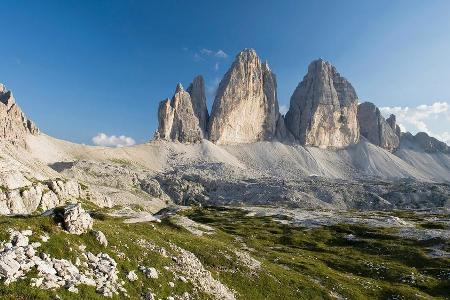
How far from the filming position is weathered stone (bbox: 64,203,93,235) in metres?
33.0

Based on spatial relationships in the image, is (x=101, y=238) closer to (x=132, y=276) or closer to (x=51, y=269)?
(x=132, y=276)

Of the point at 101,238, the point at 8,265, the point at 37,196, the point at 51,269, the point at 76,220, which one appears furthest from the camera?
the point at 37,196

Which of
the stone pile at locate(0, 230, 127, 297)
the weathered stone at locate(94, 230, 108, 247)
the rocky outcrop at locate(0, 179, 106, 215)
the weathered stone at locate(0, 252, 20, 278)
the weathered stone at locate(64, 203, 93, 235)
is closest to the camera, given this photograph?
the weathered stone at locate(0, 252, 20, 278)

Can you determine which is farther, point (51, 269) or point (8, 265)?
point (51, 269)

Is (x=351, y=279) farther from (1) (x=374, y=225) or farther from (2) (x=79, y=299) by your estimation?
(1) (x=374, y=225)

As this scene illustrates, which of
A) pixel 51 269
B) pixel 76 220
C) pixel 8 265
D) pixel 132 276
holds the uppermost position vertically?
pixel 76 220

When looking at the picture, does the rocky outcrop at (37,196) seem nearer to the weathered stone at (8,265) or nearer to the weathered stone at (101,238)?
the weathered stone at (101,238)

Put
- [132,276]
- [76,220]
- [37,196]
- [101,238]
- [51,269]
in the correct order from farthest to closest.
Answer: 1. [37,196]
2. [101,238]
3. [76,220]
4. [132,276]
5. [51,269]

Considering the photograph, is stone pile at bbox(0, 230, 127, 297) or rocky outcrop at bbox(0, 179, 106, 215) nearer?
stone pile at bbox(0, 230, 127, 297)

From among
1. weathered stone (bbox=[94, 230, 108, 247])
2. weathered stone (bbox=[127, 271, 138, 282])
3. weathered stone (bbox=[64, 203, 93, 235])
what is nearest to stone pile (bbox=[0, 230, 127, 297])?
weathered stone (bbox=[127, 271, 138, 282])

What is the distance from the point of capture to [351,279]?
5256 centimetres

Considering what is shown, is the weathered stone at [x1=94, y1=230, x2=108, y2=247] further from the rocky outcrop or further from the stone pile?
the rocky outcrop

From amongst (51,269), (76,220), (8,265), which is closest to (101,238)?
(76,220)

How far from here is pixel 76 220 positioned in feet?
110
